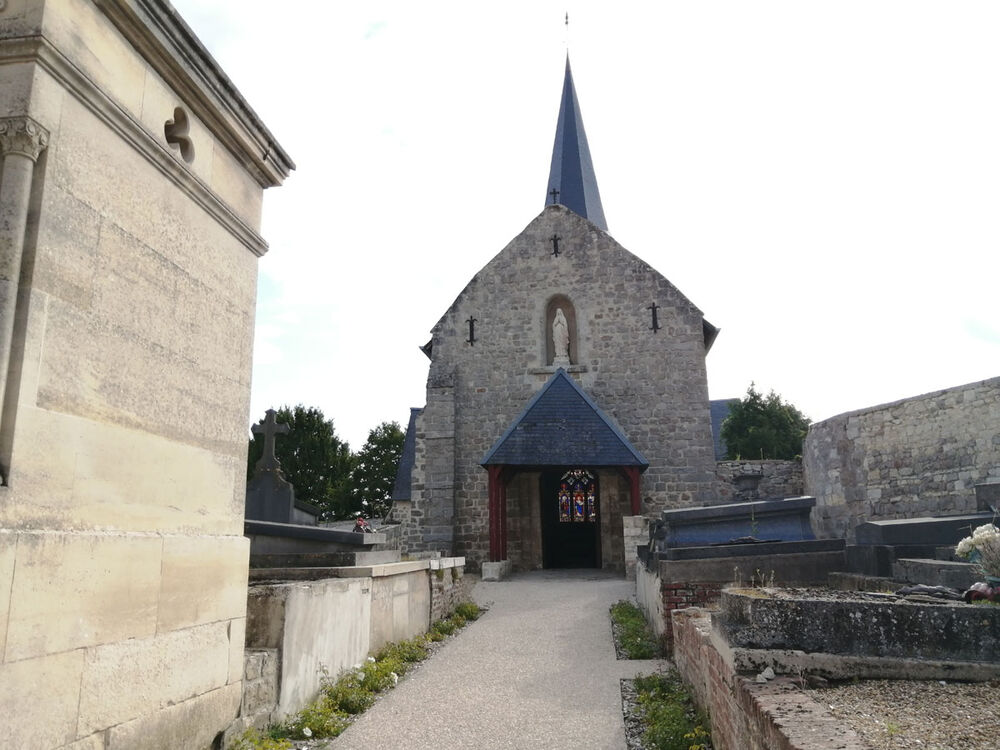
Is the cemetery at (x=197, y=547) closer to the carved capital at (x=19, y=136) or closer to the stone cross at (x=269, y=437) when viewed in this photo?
the carved capital at (x=19, y=136)

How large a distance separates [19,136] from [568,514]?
16.2 metres

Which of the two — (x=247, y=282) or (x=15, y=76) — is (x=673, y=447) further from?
(x=15, y=76)

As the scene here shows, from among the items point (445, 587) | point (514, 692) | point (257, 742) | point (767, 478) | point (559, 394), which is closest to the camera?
point (257, 742)

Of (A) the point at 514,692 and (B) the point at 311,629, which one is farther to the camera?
(A) the point at 514,692

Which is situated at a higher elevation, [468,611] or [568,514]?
[568,514]

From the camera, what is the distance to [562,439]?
15.8 metres

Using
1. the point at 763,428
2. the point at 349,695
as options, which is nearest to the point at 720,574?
the point at 349,695

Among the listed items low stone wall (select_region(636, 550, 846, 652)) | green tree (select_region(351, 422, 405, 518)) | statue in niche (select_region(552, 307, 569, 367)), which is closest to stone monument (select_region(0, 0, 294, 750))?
low stone wall (select_region(636, 550, 846, 652))

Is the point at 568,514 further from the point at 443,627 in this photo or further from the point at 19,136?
the point at 19,136

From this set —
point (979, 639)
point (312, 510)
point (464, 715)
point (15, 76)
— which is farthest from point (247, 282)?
point (312, 510)

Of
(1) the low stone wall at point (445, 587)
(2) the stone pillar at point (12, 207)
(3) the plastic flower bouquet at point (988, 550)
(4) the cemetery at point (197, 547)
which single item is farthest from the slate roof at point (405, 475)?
(2) the stone pillar at point (12, 207)

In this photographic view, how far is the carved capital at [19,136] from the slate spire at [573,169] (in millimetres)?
25274

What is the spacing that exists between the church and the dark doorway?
3 cm

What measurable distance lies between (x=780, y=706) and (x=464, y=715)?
3148 millimetres
